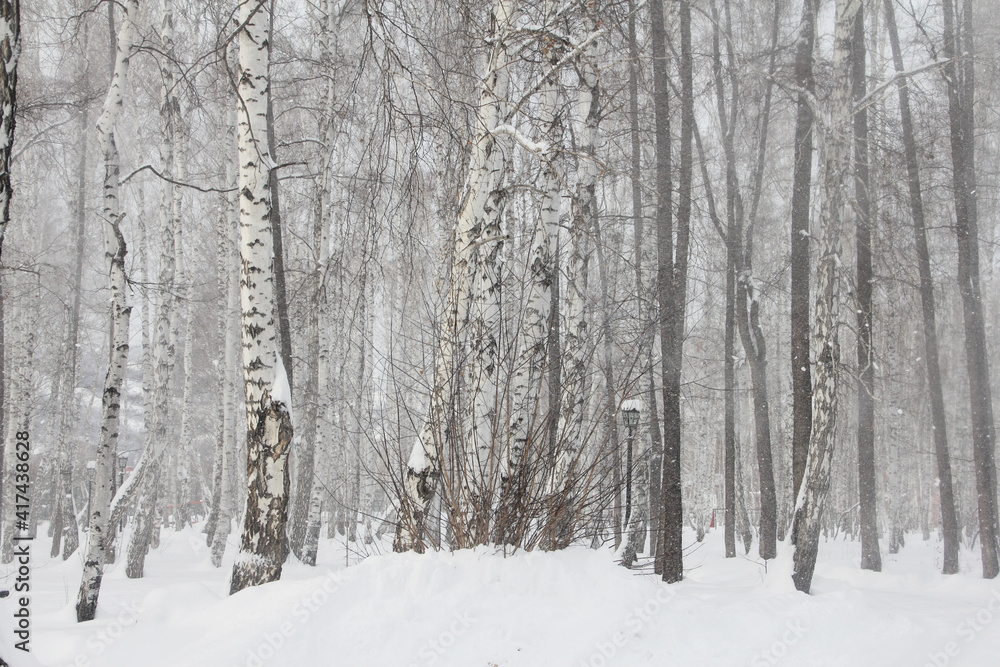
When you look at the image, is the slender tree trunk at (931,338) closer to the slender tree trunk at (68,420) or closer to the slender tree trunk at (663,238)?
the slender tree trunk at (663,238)

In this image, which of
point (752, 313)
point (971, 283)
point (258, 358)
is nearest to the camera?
point (258, 358)

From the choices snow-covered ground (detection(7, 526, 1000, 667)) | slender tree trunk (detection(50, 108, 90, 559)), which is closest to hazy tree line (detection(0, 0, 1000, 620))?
slender tree trunk (detection(50, 108, 90, 559))

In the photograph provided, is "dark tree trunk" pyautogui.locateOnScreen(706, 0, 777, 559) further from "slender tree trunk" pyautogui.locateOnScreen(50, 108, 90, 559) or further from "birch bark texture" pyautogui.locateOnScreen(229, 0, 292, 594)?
"slender tree trunk" pyautogui.locateOnScreen(50, 108, 90, 559)

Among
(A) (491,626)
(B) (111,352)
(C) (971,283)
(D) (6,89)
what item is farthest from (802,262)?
(D) (6,89)

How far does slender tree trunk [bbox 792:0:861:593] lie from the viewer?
691 centimetres

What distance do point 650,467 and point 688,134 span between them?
16.8 feet

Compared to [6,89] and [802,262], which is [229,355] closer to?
[802,262]

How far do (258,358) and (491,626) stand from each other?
2.39m

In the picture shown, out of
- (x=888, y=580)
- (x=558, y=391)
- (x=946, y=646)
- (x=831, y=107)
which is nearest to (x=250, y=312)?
(x=558, y=391)

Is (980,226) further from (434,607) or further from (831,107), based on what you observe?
(434,607)

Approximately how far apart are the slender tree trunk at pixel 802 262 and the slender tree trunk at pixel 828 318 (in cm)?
99

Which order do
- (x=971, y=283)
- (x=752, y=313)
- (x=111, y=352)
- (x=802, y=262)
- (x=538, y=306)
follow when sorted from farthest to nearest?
(x=752, y=313), (x=971, y=283), (x=802, y=262), (x=111, y=352), (x=538, y=306)

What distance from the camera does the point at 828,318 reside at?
7152 millimetres

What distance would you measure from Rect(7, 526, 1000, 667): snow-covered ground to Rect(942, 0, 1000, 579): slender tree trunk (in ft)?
19.7
